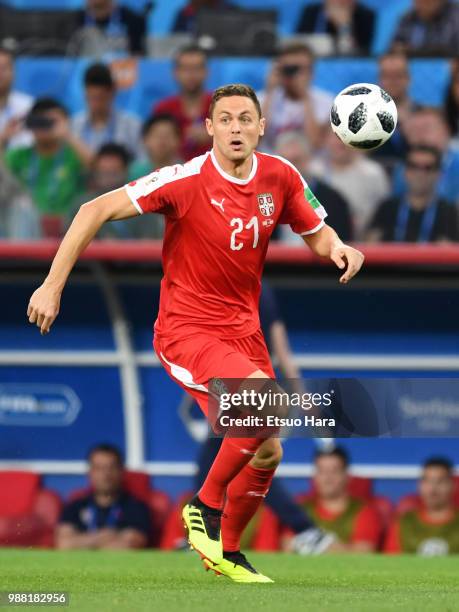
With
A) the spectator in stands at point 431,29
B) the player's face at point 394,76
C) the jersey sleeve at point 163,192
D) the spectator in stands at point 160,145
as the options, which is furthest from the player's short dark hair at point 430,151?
the jersey sleeve at point 163,192

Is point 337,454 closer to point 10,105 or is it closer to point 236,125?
point 10,105

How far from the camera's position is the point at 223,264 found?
631cm

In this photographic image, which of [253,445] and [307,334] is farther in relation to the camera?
[307,334]

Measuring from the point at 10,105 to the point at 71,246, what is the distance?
6.89m

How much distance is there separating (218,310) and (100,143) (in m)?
5.81

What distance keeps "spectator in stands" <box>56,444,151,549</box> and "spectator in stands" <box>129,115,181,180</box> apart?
2400 mm

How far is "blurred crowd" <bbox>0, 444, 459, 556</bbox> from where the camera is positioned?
1046 centimetres

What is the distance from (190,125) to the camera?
38.3 feet

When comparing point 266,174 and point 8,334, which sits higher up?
point 266,174

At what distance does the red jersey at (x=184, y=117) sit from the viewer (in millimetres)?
11484

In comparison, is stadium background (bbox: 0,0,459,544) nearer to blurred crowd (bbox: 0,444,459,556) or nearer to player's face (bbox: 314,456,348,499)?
blurred crowd (bbox: 0,444,459,556)

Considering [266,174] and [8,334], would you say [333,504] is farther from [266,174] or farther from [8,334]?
[266,174]

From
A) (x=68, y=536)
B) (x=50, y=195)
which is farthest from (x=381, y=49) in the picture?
(x=68, y=536)

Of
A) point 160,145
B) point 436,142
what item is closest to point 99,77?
point 160,145
